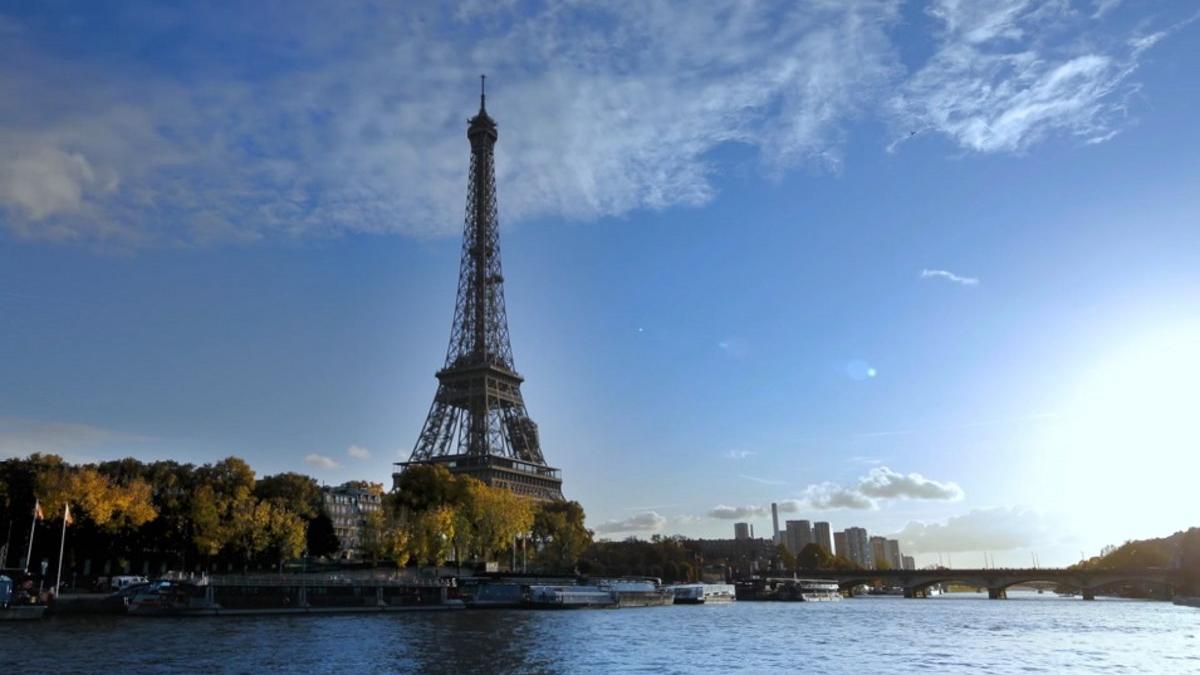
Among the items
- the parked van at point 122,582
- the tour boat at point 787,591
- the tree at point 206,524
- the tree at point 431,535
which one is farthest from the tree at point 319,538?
the tour boat at point 787,591

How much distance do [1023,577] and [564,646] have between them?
13958 centimetres

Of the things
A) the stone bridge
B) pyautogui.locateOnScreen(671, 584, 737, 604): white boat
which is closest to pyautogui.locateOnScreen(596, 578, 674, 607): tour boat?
pyautogui.locateOnScreen(671, 584, 737, 604): white boat

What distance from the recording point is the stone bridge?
151 metres

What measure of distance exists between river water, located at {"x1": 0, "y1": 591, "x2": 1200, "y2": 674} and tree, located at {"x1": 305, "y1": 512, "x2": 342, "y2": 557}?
1083 inches

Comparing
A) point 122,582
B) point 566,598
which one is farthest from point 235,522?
point 566,598

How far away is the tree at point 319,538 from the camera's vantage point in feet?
354

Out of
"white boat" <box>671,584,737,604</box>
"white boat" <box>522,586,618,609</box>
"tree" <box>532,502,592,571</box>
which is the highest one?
"tree" <box>532,502,592,571</box>

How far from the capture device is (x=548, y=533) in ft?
459

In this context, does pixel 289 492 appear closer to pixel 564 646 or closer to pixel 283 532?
pixel 283 532

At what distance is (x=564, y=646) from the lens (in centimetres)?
5566

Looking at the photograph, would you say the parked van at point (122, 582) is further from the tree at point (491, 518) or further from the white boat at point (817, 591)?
the white boat at point (817, 591)

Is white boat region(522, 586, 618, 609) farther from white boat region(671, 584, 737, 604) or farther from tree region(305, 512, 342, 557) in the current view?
tree region(305, 512, 342, 557)

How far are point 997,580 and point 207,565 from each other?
5525 inches

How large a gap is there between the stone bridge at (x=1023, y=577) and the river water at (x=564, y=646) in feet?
253
